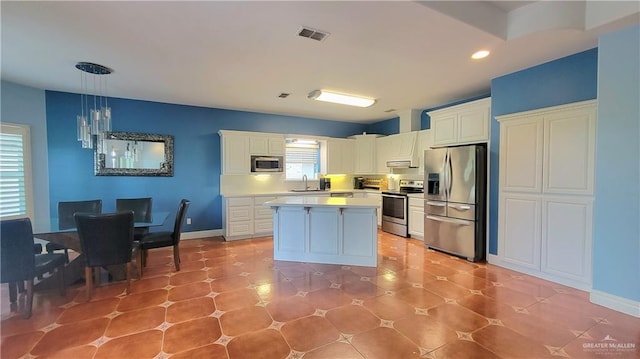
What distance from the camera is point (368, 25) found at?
241 centimetres

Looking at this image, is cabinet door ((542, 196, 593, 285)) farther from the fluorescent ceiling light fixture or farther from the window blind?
the window blind

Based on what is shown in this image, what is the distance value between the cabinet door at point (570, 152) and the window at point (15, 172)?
723 centimetres

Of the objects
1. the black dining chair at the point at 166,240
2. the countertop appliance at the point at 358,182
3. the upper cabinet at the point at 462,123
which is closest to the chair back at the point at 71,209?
the black dining chair at the point at 166,240

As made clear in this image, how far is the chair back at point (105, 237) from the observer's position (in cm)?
282

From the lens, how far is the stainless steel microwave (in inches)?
225

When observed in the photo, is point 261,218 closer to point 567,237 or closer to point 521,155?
point 521,155

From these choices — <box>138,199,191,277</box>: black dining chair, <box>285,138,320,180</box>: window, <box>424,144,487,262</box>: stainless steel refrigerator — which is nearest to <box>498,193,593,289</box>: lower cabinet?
<box>424,144,487,262</box>: stainless steel refrigerator

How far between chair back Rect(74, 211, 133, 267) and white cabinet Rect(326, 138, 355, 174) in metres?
4.44

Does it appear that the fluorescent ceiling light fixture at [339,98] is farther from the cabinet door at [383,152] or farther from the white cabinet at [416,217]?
the white cabinet at [416,217]

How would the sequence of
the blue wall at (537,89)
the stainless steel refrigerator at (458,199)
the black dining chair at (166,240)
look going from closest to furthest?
the blue wall at (537,89) < the black dining chair at (166,240) < the stainless steel refrigerator at (458,199)

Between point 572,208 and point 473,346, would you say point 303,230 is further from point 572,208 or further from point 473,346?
point 572,208

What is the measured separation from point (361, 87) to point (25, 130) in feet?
16.8

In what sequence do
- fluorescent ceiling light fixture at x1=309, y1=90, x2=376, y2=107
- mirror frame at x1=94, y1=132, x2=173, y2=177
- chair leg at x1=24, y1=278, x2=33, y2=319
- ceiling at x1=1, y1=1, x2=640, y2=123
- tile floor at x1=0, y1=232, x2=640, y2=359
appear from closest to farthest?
tile floor at x1=0, y1=232, x2=640, y2=359 < ceiling at x1=1, y1=1, x2=640, y2=123 < chair leg at x1=24, y1=278, x2=33, y2=319 < fluorescent ceiling light fixture at x1=309, y1=90, x2=376, y2=107 < mirror frame at x1=94, y1=132, x2=173, y2=177

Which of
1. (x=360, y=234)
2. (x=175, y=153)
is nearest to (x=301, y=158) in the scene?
(x=175, y=153)
